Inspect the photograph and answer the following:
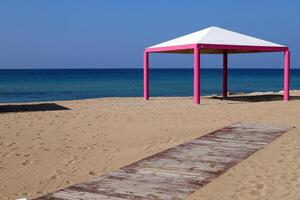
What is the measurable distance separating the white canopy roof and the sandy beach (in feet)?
11.0

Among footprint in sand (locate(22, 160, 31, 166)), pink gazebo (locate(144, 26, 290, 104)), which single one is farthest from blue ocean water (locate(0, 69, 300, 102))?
footprint in sand (locate(22, 160, 31, 166))

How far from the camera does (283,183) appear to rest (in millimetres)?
5137

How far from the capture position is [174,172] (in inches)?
221

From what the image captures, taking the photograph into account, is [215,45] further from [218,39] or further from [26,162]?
[26,162]

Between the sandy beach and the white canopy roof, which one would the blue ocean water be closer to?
the white canopy roof

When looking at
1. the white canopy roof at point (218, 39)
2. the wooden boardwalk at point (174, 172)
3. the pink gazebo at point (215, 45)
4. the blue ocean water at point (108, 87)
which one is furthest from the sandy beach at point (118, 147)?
the blue ocean water at point (108, 87)

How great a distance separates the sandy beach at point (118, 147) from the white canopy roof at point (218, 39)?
3.35 metres

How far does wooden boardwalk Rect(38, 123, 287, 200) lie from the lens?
15.3ft

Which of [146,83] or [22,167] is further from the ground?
[146,83]

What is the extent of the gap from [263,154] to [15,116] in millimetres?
Result: 8070

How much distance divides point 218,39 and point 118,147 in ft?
31.4

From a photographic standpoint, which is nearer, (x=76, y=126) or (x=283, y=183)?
(x=283, y=183)

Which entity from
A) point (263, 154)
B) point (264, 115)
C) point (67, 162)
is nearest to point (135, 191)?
point (67, 162)

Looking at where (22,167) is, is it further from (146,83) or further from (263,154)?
(146,83)
